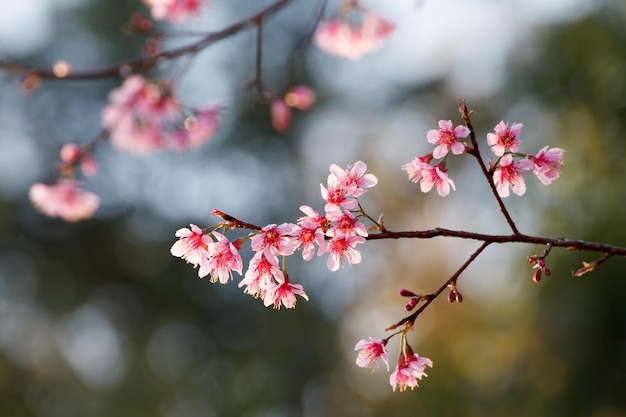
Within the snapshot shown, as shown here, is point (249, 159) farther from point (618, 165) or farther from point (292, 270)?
point (618, 165)

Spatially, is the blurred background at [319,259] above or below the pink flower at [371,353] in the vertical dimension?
above

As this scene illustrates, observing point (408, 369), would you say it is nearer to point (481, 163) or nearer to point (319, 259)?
point (481, 163)

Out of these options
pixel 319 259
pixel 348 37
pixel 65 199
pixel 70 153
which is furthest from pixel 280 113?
pixel 319 259

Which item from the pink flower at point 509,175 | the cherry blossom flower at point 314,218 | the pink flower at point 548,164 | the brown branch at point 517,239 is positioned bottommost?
the cherry blossom flower at point 314,218

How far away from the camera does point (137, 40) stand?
10.7m

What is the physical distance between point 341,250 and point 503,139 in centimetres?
36

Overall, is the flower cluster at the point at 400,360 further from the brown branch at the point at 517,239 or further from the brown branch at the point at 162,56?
the brown branch at the point at 162,56

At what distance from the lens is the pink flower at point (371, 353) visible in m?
1.36

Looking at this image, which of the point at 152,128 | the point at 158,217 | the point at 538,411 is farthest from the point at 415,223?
the point at 152,128

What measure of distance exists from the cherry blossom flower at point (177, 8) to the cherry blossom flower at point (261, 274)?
1.78 m

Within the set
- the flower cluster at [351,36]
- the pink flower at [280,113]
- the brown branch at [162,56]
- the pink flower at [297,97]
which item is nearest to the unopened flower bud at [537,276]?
the brown branch at [162,56]

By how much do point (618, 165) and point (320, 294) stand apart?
4.91 m

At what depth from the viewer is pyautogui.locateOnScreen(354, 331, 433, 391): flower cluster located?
4.47 ft

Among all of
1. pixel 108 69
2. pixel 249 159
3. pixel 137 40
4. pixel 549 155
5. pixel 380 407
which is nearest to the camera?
pixel 549 155
